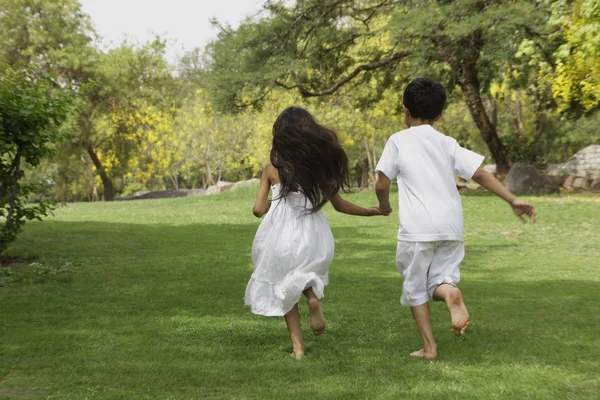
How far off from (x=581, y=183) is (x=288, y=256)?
24703 mm

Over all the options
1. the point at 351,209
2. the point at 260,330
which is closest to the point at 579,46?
the point at 351,209

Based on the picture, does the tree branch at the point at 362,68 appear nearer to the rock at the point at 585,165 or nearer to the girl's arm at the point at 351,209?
the rock at the point at 585,165

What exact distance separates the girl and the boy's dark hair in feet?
2.13

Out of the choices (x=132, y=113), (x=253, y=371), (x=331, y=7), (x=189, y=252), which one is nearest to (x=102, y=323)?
(x=253, y=371)

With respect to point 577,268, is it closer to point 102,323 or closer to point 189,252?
point 189,252

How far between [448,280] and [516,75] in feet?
81.2

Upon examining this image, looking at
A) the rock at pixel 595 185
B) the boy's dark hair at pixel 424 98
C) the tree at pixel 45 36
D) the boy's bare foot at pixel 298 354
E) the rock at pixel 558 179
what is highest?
the tree at pixel 45 36

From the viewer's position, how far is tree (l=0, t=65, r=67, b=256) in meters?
8.30

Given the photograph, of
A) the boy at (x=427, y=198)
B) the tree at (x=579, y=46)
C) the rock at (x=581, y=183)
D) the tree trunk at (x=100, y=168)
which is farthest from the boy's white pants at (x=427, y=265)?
the tree trunk at (x=100, y=168)

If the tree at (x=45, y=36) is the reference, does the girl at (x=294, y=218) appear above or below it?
below

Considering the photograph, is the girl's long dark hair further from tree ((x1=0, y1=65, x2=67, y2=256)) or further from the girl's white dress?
tree ((x1=0, y1=65, x2=67, y2=256))

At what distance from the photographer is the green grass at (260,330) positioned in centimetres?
424

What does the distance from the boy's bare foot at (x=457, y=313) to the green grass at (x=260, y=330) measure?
1.07 feet

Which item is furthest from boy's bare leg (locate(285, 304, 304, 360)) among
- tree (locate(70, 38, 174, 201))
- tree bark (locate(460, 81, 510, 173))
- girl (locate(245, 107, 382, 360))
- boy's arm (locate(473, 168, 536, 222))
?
tree (locate(70, 38, 174, 201))
